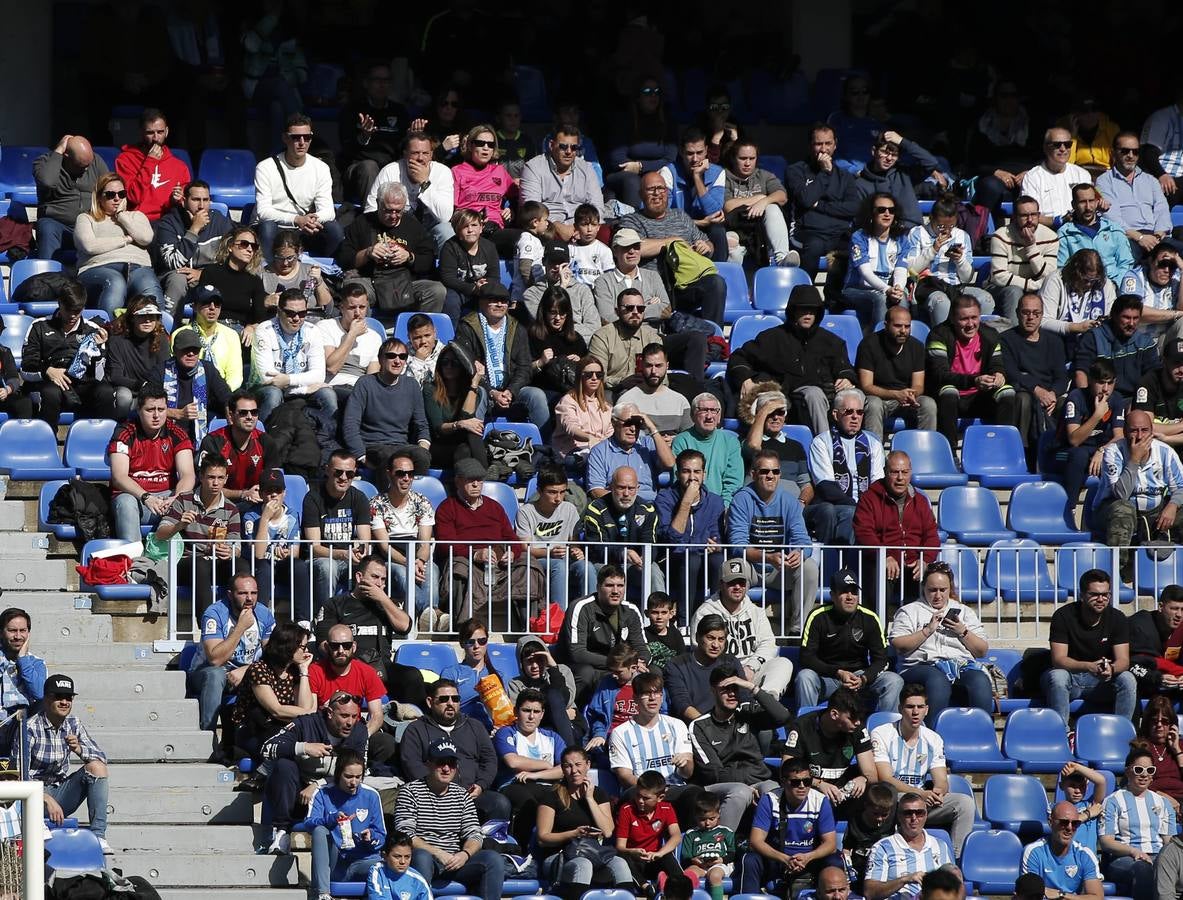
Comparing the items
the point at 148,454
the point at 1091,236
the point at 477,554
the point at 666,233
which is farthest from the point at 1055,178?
the point at 148,454

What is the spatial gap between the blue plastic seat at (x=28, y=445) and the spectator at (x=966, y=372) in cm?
605

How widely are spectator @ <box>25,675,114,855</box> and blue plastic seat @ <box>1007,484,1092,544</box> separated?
646cm

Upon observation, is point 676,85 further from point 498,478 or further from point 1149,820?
point 1149,820

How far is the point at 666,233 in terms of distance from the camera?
725 inches

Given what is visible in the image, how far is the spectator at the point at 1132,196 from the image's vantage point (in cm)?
1956

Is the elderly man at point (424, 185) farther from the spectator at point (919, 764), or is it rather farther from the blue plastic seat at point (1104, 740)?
the blue plastic seat at point (1104, 740)

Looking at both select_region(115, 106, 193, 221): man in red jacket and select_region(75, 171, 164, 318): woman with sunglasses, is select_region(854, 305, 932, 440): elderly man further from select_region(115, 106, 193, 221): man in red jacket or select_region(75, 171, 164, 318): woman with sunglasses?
select_region(115, 106, 193, 221): man in red jacket

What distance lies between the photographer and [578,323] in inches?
683

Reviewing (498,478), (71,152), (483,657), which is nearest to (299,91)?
(71,152)

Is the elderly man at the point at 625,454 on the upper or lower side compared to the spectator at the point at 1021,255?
lower

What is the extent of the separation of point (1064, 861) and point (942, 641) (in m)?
1.63

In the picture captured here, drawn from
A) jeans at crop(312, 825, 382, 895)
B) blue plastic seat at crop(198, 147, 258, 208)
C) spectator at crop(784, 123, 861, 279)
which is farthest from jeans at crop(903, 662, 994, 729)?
blue plastic seat at crop(198, 147, 258, 208)

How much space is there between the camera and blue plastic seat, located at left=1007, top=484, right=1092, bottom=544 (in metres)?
16.6

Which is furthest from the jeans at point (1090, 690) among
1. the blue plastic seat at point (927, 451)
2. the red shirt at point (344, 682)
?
the red shirt at point (344, 682)
